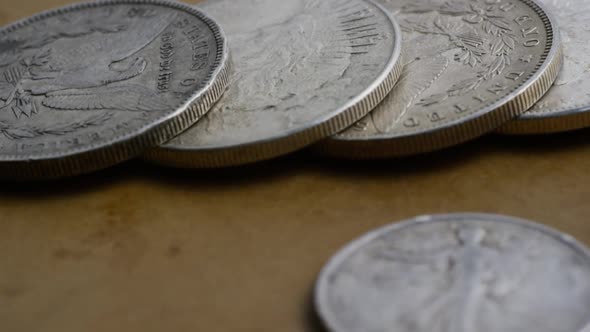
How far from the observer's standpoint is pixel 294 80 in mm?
2424

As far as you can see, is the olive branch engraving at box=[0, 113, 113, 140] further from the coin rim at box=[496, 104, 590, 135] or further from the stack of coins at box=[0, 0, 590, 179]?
the coin rim at box=[496, 104, 590, 135]

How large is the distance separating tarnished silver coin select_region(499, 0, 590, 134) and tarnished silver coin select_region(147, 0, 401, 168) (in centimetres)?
42

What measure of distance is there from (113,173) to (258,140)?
0.51 meters

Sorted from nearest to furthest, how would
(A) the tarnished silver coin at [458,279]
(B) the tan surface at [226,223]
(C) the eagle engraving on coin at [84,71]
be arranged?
(A) the tarnished silver coin at [458,279]
(B) the tan surface at [226,223]
(C) the eagle engraving on coin at [84,71]

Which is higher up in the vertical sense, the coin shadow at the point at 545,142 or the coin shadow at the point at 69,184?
the coin shadow at the point at 545,142

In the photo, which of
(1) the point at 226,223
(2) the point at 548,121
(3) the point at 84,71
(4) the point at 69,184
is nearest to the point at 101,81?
(3) the point at 84,71

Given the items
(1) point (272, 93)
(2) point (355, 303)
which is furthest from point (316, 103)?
(2) point (355, 303)

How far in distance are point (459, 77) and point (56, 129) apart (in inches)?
48.9

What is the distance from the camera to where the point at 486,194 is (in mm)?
2107

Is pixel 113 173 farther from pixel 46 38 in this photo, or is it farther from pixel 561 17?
pixel 561 17

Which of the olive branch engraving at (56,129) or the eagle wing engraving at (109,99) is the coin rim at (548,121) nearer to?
the eagle wing engraving at (109,99)

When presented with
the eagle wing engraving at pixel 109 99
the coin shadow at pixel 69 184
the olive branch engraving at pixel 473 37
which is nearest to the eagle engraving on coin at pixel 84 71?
the eagle wing engraving at pixel 109 99

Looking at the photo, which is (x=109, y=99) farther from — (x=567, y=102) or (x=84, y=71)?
(x=567, y=102)

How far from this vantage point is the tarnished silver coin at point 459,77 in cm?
219
